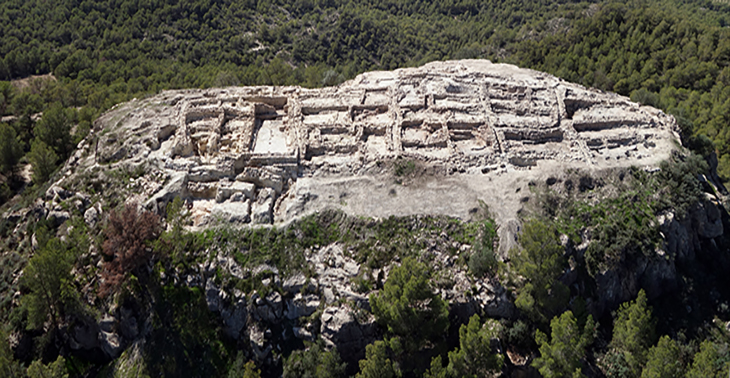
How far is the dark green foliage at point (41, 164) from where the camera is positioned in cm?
3847

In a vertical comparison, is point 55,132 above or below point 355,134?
below

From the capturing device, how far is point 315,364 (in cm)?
2255

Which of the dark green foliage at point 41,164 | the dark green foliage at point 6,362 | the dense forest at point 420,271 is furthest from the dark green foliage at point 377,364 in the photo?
the dark green foliage at point 41,164

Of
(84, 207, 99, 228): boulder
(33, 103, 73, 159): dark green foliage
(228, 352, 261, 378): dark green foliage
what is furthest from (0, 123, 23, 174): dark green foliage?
(228, 352, 261, 378): dark green foliage

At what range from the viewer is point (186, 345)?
977 inches

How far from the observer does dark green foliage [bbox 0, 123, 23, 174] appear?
40.8 meters

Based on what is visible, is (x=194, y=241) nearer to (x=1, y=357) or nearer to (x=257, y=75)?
(x=1, y=357)

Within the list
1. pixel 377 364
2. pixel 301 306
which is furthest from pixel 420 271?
pixel 301 306

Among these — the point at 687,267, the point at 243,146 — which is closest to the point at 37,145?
the point at 243,146

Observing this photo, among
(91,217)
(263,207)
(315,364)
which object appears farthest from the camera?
(91,217)

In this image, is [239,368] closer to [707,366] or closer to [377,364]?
[377,364]

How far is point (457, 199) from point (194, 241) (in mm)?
17037

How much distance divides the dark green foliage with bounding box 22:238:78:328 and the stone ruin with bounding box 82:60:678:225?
5887 mm

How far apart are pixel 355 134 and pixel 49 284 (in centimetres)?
2232
